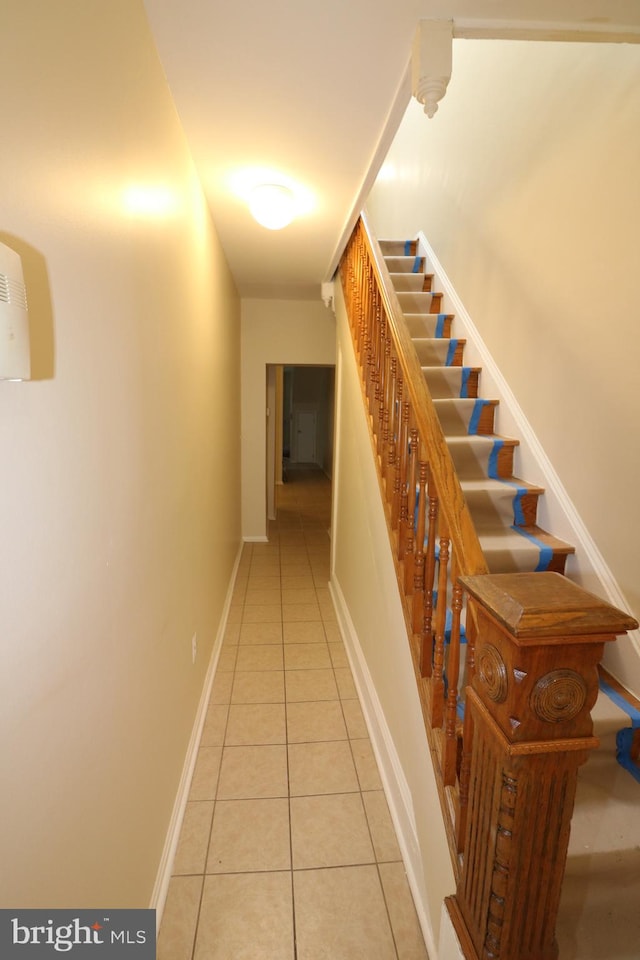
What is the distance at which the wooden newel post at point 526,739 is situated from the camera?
33.8 inches

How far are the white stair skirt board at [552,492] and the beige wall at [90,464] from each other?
1.75 m

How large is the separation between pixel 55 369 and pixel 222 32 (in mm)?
1224

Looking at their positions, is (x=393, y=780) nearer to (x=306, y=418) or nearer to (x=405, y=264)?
(x=405, y=264)

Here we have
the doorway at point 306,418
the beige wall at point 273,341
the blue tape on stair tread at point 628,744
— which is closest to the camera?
the blue tape on stair tread at point 628,744

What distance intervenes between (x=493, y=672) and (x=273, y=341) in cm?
469

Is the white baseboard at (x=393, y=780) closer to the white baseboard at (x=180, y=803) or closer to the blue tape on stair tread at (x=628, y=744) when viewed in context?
the blue tape on stair tread at (x=628, y=744)

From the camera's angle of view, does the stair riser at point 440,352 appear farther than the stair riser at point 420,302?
No

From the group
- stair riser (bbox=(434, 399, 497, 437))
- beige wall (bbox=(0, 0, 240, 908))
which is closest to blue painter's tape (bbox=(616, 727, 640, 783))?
beige wall (bbox=(0, 0, 240, 908))

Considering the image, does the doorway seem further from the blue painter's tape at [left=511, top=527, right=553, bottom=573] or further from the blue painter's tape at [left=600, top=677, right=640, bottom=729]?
the blue painter's tape at [left=600, top=677, right=640, bottom=729]

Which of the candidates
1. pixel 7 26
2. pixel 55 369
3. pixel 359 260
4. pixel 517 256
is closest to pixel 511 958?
pixel 55 369

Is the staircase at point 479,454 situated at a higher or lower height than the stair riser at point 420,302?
lower

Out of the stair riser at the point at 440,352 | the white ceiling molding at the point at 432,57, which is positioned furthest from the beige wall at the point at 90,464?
the stair riser at the point at 440,352

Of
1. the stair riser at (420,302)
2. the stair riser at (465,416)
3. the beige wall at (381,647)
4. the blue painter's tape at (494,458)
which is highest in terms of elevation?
the stair riser at (420,302)

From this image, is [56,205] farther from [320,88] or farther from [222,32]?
[320,88]
